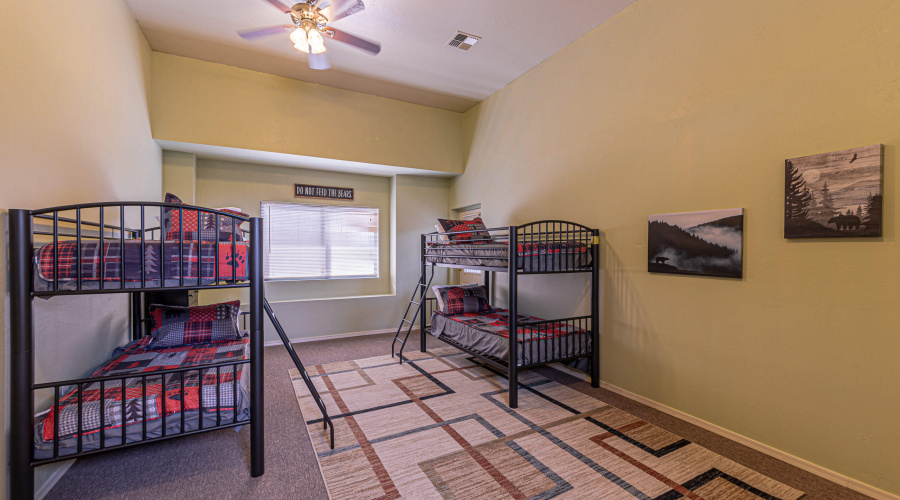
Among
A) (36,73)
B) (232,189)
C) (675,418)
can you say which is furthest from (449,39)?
(675,418)

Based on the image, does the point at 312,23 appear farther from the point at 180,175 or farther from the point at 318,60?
the point at 180,175

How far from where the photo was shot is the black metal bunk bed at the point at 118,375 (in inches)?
57.7

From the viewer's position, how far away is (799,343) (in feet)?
6.42

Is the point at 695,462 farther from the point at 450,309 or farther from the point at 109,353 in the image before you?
the point at 109,353

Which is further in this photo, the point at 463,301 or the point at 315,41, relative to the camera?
the point at 463,301

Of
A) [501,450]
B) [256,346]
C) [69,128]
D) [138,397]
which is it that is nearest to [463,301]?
[501,450]

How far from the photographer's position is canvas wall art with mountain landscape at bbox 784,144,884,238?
170 cm

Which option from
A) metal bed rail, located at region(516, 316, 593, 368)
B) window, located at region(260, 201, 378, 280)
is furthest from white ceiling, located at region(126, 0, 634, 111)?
metal bed rail, located at region(516, 316, 593, 368)

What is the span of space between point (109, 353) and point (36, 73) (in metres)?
1.80

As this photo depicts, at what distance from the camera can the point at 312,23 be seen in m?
2.54

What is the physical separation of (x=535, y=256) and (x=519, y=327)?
72cm

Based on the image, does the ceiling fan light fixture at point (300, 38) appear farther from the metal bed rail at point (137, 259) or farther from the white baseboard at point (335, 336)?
the white baseboard at point (335, 336)

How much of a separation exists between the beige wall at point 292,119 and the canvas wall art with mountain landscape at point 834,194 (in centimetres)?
369

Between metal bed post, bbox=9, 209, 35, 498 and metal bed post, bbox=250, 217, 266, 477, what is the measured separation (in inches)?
29.5
